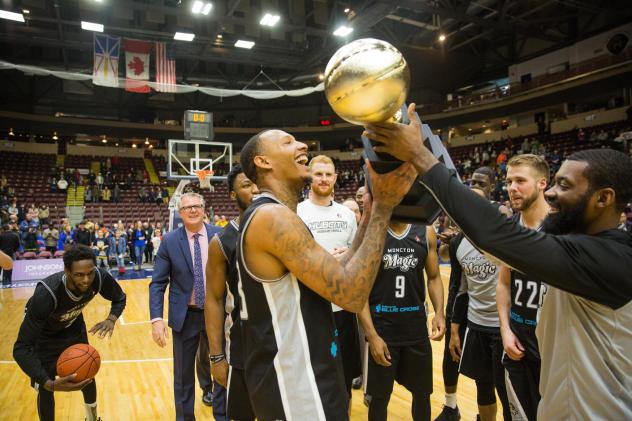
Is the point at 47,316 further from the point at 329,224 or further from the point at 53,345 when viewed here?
the point at 329,224

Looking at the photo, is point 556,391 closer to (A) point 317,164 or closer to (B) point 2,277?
(A) point 317,164

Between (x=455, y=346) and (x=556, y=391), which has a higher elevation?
(x=556, y=391)

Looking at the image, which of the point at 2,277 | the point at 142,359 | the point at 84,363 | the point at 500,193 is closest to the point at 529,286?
the point at 84,363

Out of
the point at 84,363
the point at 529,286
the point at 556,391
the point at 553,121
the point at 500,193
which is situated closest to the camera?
the point at 556,391

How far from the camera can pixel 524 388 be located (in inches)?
108

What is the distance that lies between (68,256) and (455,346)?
330cm

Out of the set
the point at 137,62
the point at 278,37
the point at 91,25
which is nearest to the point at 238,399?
the point at 137,62

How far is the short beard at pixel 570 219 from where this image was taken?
1.66 meters

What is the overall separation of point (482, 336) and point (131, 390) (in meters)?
3.91

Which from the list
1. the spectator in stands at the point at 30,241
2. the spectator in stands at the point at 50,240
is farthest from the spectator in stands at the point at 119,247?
the spectator in stands at the point at 30,241

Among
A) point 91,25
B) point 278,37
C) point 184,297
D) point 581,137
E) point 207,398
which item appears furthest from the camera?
point 581,137

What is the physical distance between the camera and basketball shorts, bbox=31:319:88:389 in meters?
3.65

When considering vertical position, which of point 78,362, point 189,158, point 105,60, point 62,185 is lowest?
point 78,362

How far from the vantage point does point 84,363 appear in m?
3.47
